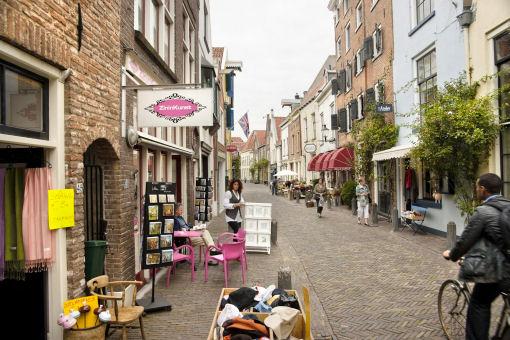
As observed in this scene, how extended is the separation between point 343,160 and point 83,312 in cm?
1777

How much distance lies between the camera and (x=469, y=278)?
11.7 ft

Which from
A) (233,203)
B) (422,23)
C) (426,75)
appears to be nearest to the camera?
(233,203)

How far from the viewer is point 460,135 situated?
9.11 meters

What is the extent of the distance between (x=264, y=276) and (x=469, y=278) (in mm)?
4603

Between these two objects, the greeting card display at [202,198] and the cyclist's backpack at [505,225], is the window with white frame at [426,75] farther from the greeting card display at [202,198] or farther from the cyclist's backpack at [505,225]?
the cyclist's backpack at [505,225]

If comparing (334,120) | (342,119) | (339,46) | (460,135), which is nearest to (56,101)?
(460,135)

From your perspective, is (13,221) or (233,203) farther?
(233,203)

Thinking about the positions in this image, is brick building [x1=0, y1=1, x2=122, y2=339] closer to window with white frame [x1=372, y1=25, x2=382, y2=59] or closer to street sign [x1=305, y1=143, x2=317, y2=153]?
window with white frame [x1=372, y1=25, x2=382, y2=59]

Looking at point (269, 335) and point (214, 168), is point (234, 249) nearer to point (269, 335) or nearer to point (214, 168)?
point (269, 335)

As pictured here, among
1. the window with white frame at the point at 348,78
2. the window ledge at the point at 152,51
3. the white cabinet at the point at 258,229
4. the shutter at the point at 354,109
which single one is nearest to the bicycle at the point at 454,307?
the white cabinet at the point at 258,229

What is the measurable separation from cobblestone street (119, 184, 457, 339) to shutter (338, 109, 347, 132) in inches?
417

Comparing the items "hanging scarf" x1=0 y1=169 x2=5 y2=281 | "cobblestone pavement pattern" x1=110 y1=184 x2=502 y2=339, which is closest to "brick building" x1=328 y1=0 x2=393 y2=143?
"cobblestone pavement pattern" x1=110 y1=184 x2=502 y2=339

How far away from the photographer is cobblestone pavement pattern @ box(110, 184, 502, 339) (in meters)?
5.09

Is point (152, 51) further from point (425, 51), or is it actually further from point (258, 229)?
point (425, 51)
